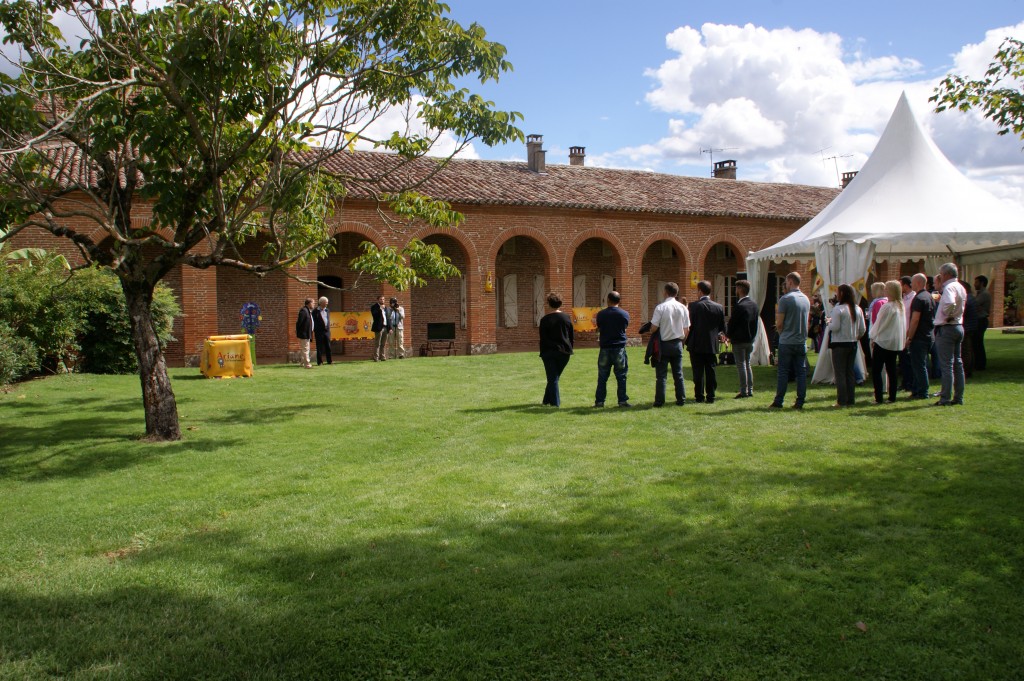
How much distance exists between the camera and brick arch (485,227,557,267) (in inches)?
909

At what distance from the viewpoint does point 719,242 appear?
27203mm

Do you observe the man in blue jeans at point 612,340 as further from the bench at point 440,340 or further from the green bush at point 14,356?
the bench at point 440,340

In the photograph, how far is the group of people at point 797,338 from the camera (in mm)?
9031

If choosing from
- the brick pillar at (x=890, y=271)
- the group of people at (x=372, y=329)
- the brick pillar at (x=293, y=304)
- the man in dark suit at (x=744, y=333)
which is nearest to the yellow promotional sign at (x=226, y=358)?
the group of people at (x=372, y=329)

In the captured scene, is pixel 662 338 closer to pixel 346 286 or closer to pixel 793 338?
pixel 793 338

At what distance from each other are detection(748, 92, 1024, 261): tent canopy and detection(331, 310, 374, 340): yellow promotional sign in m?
11.0

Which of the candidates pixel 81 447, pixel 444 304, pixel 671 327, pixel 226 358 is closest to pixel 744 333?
pixel 671 327

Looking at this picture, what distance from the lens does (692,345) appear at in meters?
9.80

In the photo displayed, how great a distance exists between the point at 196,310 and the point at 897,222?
629 inches

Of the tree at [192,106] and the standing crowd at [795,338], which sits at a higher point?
the tree at [192,106]

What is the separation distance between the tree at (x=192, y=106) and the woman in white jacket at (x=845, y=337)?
14.3 feet

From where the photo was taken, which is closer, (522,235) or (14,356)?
(14,356)

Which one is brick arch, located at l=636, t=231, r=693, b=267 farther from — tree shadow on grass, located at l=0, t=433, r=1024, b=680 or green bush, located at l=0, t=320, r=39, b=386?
tree shadow on grass, located at l=0, t=433, r=1024, b=680

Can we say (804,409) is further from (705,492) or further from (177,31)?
(177,31)
